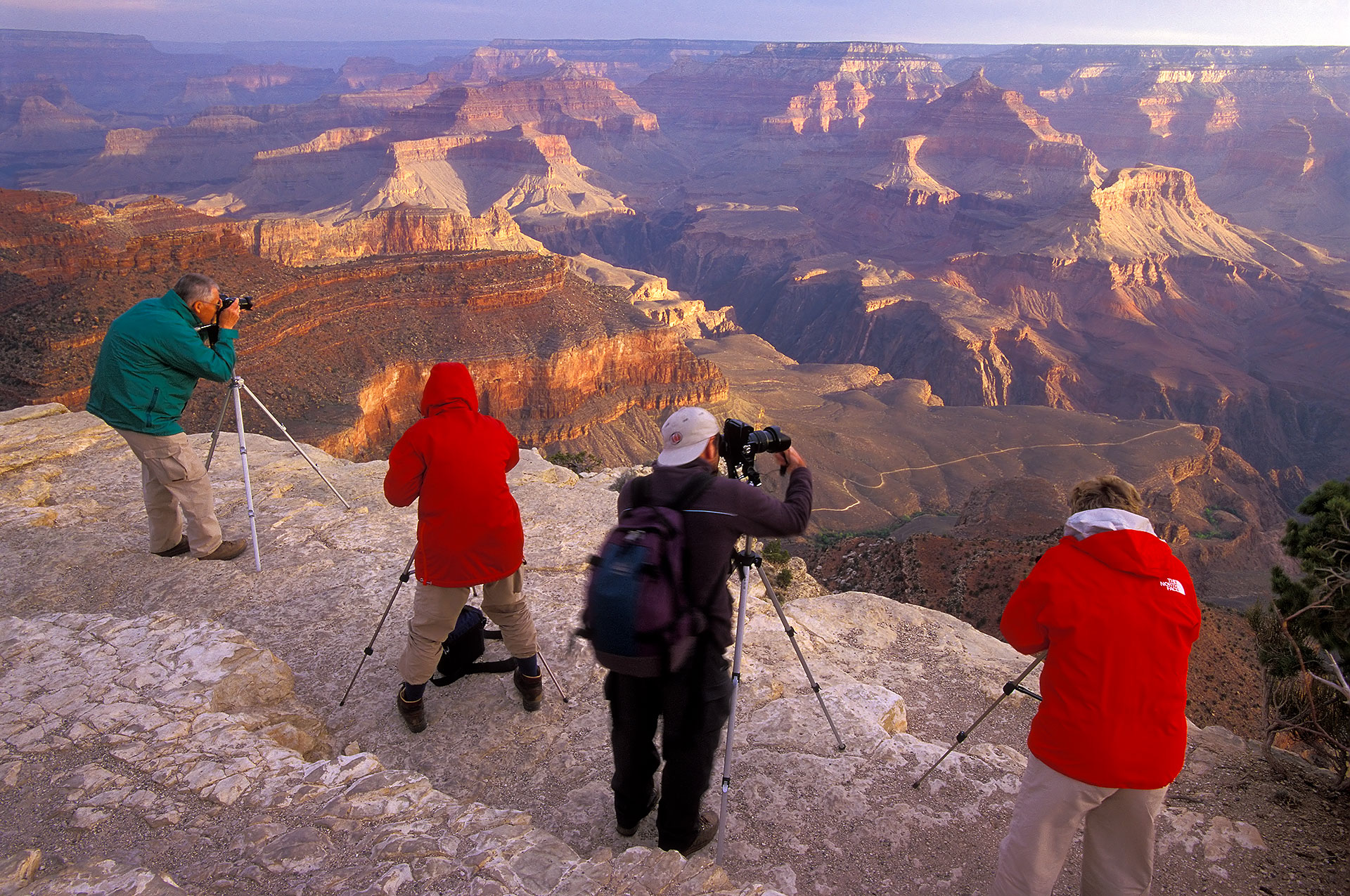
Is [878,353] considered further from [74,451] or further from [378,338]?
[74,451]

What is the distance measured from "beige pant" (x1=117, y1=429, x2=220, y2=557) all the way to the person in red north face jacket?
713 cm

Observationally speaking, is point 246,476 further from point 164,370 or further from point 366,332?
point 366,332

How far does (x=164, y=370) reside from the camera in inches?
277

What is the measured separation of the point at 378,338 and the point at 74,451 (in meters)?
26.1

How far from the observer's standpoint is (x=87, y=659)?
5.54 metres

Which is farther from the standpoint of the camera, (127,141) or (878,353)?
(127,141)

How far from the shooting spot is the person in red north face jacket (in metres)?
3.76

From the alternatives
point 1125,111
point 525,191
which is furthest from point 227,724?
point 1125,111

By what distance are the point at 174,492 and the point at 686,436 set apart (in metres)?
5.88

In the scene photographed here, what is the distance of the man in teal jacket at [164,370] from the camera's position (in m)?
6.86

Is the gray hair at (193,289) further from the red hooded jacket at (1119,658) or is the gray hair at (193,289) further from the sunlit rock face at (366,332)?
the sunlit rock face at (366,332)

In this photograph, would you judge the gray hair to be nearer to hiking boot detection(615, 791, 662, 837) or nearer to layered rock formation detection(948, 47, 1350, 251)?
hiking boot detection(615, 791, 662, 837)

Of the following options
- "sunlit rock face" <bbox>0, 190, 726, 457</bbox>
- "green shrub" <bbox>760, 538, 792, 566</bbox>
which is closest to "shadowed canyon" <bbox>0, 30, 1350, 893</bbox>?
"sunlit rock face" <bbox>0, 190, 726, 457</bbox>

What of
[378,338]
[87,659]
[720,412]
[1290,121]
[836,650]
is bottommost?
[720,412]
